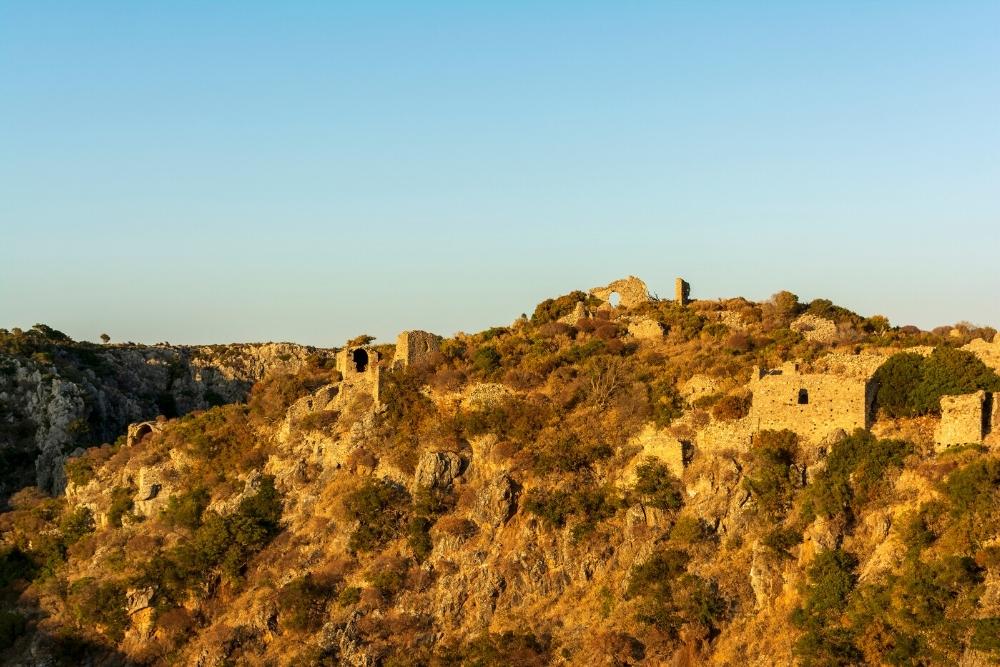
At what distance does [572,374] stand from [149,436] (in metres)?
23.4

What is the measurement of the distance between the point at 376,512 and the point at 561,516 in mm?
7471

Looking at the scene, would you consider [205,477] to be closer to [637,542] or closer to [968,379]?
[637,542]

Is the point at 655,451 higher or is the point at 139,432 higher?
the point at 655,451

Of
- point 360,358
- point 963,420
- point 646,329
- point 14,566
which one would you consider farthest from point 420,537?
point 14,566

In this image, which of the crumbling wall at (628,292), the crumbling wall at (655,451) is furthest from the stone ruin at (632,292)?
the crumbling wall at (655,451)

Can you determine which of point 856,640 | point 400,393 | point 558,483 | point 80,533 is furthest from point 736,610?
point 80,533

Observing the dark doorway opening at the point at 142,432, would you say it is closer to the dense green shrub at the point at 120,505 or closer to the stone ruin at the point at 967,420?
the dense green shrub at the point at 120,505

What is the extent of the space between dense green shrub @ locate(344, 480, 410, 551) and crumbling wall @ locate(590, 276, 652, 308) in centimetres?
2115

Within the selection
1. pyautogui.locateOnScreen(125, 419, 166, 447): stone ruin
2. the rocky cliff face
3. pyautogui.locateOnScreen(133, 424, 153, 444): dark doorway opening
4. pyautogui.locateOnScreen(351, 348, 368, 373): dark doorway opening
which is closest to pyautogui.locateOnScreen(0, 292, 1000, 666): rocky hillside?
pyautogui.locateOnScreen(125, 419, 166, 447): stone ruin

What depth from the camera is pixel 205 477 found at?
184 feet

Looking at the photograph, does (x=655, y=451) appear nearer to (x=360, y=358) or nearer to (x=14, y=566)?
(x=360, y=358)

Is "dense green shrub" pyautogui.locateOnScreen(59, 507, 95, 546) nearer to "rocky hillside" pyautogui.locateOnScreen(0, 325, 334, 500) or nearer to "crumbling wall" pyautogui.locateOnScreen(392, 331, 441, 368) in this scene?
"rocky hillside" pyautogui.locateOnScreen(0, 325, 334, 500)

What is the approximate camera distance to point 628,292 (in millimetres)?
67312

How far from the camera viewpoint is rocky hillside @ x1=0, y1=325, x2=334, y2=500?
8244 centimetres
